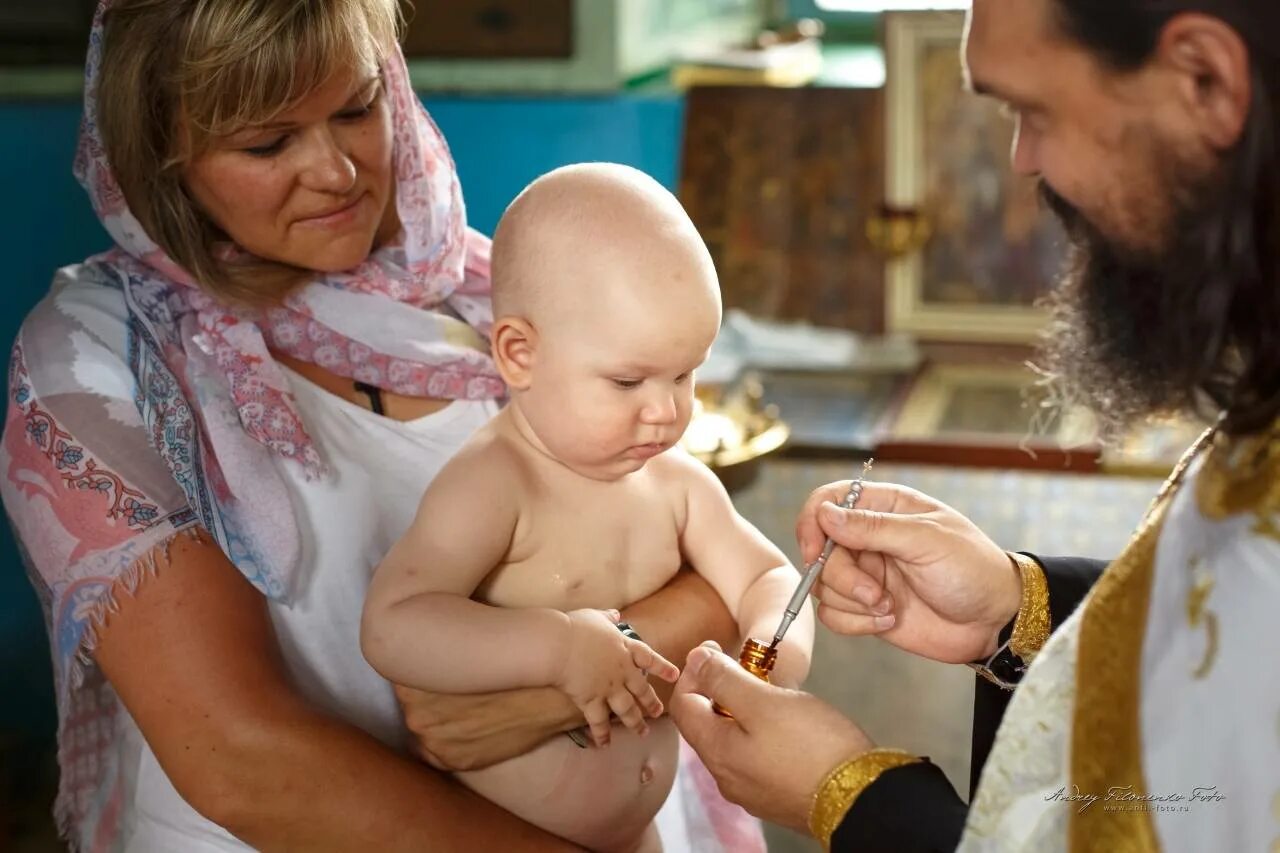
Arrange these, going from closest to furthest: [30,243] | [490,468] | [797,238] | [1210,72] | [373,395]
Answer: [1210,72] < [490,468] < [373,395] < [30,243] < [797,238]

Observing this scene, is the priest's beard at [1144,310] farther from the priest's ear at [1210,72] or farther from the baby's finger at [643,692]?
the baby's finger at [643,692]

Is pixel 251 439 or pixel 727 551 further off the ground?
pixel 251 439

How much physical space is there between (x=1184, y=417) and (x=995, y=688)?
21.2 inches

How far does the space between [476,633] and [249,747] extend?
32cm

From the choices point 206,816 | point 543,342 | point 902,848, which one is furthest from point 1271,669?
point 206,816

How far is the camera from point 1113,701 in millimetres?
1259

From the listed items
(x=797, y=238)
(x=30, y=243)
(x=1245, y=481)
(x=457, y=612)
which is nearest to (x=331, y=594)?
(x=457, y=612)

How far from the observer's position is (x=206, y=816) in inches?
68.8

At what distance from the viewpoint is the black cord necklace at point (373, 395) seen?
2070 mm

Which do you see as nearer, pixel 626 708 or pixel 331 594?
pixel 626 708

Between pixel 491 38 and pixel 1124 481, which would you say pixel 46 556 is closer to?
pixel 491 38

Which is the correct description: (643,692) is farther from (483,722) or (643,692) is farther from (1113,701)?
(1113,701)

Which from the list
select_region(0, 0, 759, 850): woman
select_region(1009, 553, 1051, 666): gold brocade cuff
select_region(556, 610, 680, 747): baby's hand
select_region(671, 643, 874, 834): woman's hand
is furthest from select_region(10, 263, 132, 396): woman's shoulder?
select_region(1009, 553, 1051, 666): gold brocade cuff

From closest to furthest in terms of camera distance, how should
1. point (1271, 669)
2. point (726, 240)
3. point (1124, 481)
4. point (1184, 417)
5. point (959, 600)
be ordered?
point (1271, 669) < point (1184, 417) < point (959, 600) < point (1124, 481) < point (726, 240)
